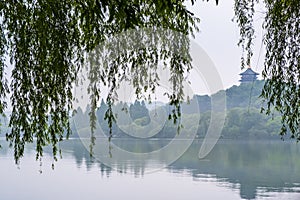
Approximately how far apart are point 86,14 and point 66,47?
0.26 meters

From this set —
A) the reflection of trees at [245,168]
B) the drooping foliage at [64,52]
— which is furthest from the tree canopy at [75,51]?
the reflection of trees at [245,168]

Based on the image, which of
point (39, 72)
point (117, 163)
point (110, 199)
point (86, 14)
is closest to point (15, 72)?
point (39, 72)

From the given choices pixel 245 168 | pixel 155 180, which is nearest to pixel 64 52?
pixel 155 180

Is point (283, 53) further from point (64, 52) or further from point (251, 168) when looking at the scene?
point (251, 168)

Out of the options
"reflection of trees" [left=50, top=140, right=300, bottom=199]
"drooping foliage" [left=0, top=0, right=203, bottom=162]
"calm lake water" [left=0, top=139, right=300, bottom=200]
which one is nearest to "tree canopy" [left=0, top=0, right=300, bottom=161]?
"drooping foliage" [left=0, top=0, right=203, bottom=162]

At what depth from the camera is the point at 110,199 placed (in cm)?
1491

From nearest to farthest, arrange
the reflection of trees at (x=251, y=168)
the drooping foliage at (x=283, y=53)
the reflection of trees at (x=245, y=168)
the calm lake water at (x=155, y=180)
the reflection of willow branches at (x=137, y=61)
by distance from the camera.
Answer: the reflection of willow branches at (x=137, y=61)
the drooping foliage at (x=283, y=53)
the calm lake water at (x=155, y=180)
the reflection of trees at (x=251, y=168)
the reflection of trees at (x=245, y=168)

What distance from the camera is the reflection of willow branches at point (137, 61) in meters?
2.82

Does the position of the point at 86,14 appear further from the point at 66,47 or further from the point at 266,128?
the point at 266,128

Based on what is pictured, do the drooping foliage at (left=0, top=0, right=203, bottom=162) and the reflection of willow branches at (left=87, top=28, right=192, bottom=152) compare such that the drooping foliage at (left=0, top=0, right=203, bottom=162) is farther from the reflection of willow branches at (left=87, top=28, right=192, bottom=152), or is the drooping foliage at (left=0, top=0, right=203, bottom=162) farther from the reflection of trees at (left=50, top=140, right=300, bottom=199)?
the reflection of trees at (left=50, top=140, right=300, bottom=199)

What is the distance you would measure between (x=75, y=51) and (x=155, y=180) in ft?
54.6

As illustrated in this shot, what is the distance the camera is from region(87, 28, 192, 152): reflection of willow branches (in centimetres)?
282

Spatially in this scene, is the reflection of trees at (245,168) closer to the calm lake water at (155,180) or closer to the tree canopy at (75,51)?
the calm lake water at (155,180)

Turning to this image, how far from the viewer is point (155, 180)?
19.1 meters
